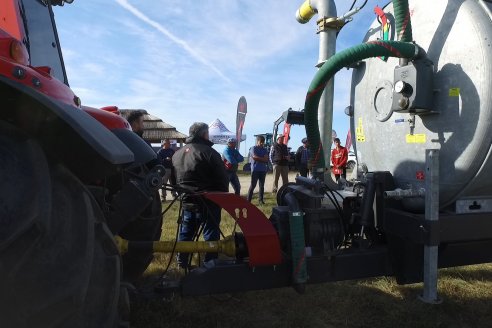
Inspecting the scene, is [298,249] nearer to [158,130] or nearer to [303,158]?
[303,158]

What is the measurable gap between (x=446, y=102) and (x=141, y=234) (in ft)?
7.69

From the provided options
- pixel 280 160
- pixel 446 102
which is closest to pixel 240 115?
pixel 280 160

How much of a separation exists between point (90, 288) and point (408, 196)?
207 cm

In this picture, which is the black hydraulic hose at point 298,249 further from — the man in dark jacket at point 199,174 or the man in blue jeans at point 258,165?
the man in blue jeans at point 258,165

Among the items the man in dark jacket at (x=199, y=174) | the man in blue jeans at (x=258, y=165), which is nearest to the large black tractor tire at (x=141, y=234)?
the man in dark jacket at (x=199, y=174)

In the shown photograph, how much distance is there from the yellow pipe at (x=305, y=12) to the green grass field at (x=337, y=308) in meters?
3.51

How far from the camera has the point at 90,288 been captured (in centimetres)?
145

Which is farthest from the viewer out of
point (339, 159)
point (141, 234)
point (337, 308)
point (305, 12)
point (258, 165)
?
point (258, 165)

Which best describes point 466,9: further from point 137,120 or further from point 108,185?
point 137,120

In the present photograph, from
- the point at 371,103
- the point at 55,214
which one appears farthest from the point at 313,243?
the point at 55,214

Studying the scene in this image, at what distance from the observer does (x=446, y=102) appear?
2490 mm

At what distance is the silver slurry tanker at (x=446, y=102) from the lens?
90.7 inches

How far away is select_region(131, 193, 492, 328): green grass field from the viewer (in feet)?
9.35

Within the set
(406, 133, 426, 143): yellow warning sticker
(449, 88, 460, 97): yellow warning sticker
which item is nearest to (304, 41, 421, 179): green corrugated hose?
(449, 88, 460, 97): yellow warning sticker
